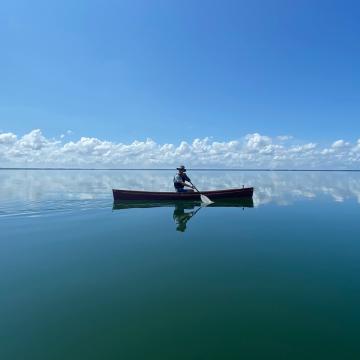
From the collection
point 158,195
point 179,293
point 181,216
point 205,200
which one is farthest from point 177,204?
point 179,293

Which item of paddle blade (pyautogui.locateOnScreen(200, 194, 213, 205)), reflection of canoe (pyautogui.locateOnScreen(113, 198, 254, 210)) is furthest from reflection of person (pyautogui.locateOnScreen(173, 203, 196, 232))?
paddle blade (pyautogui.locateOnScreen(200, 194, 213, 205))

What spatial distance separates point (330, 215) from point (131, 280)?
16631mm

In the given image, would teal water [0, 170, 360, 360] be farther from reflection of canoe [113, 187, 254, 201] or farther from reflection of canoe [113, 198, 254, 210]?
reflection of canoe [113, 187, 254, 201]

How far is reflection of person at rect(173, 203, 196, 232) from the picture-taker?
1592 cm

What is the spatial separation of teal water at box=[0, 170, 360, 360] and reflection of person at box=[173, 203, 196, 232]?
1.35 metres

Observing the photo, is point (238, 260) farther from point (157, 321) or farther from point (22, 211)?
point (22, 211)

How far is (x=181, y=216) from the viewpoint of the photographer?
63.3 ft

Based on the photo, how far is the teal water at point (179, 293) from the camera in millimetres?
5098

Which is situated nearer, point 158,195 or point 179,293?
point 179,293

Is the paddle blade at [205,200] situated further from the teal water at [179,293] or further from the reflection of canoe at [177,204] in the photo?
the teal water at [179,293]

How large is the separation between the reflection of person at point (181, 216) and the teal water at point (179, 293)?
135cm

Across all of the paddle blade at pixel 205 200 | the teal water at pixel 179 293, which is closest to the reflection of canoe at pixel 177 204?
the paddle blade at pixel 205 200

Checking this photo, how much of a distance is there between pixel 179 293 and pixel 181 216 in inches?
476

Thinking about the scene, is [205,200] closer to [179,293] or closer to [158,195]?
[158,195]
